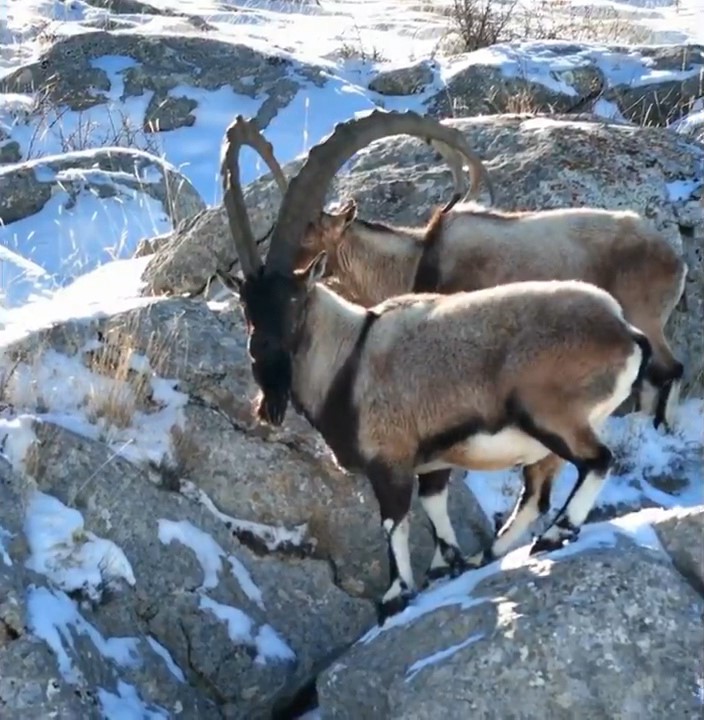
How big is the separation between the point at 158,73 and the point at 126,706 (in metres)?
11.6

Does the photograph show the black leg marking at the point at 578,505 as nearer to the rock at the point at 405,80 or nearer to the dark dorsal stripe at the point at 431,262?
the dark dorsal stripe at the point at 431,262

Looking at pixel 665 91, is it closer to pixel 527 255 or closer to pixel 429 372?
pixel 527 255

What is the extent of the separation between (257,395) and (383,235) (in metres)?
1.79

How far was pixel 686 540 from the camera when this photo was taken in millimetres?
5430

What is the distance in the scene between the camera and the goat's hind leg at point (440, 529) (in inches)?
241

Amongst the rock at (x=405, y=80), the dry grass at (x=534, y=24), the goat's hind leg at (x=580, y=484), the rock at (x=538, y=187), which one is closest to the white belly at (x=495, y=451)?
the goat's hind leg at (x=580, y=484)

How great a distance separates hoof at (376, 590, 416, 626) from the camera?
18.9 ft

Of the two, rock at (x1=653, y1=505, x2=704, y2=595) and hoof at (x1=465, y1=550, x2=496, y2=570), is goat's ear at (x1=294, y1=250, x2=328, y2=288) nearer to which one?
hoof at (x1=465, y1=550, x2=496, y2=570)

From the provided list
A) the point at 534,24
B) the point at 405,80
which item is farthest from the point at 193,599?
the point at 534,24

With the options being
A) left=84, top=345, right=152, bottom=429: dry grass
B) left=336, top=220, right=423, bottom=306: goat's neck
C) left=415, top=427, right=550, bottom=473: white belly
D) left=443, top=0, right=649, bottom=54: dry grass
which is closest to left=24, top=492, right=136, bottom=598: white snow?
left=84, top=345, right=152, bottom=429: dry grass

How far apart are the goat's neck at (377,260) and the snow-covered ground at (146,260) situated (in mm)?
1305

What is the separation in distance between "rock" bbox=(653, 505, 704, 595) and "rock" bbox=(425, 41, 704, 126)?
8035mm

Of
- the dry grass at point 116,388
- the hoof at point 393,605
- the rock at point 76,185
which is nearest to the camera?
the hoof at point 393,605

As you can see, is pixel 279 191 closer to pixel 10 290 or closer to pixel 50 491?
pixel 10 290
